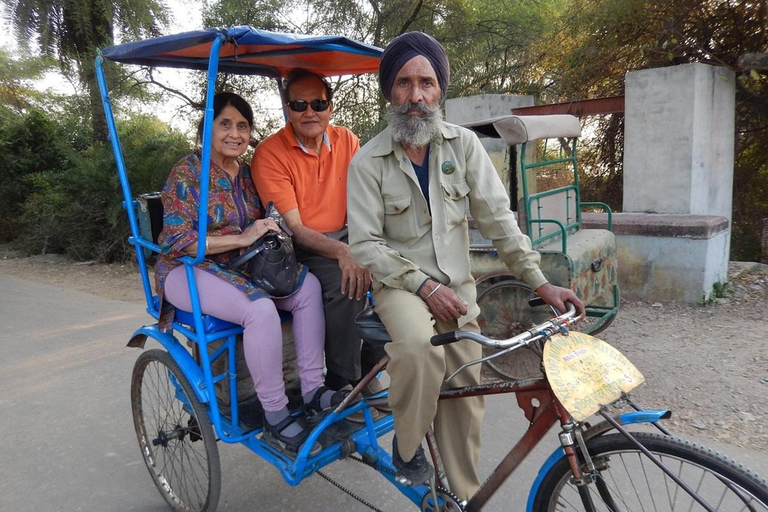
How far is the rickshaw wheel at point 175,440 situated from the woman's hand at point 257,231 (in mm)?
645

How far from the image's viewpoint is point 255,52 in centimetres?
267

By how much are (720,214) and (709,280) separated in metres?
1.15

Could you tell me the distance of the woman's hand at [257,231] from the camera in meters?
2.49

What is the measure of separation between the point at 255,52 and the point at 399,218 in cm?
116

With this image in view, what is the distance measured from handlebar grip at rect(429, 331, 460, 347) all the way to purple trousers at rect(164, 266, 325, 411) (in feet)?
2.67

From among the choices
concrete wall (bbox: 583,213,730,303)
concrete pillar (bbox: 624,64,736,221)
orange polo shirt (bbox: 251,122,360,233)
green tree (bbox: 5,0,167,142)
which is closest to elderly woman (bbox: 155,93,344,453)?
orange polo shirt (bbox: 251,122,360,233)

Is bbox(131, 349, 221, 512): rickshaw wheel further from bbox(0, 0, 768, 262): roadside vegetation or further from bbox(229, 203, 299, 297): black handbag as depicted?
bbox(0, 0, 768, 262): roadside vegetation

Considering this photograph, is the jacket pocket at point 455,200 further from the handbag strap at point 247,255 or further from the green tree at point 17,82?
the green tree at point 17,82

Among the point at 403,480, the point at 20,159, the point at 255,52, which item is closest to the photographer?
the point at 403,480

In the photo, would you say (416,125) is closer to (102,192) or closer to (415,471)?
(415,471)

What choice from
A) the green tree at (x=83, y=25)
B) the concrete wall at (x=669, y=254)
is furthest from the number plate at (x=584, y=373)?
the green tree at (x=83, y=25)

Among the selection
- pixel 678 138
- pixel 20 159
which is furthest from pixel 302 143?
pixel 20 159

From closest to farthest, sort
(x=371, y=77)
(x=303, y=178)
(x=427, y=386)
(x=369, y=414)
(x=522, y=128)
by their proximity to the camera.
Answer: (x=427, y=386)
(x=369, y=414)
(x=303, y=178)
(x=522, y=128)
(x=371, y=77)

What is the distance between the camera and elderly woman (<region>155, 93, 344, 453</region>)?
2.37 meters
